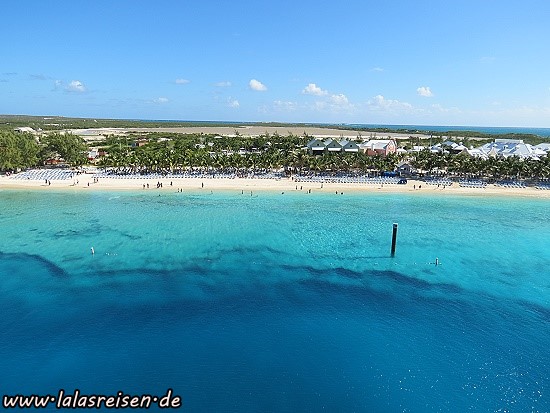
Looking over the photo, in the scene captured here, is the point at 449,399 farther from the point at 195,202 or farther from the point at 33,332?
the point at 195,202

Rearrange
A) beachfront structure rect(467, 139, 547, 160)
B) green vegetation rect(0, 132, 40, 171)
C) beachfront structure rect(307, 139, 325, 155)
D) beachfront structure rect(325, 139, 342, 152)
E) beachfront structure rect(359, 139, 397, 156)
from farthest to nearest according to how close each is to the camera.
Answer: beachfront structure rect(307, 139, 325, 155) < beachfront structure rect(359, 139, 397, 156) < beachfront structure rect(325, 139, 342, 152) < beachfront structure rect(467, 139, 547, 160) < green vegetation rect(0, 132, 40, 171)

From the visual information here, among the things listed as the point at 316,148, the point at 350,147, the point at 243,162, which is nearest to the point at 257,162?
the point at 243,162

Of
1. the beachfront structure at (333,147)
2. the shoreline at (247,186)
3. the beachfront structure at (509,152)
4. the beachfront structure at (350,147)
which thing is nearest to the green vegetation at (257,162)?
the shoreline at (247,186)

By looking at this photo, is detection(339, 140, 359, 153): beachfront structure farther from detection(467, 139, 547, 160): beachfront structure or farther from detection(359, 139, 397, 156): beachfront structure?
detection(467, 139, 547, 160): beachfront structure

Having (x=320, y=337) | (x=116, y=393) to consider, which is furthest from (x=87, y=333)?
(x=320, y=337)

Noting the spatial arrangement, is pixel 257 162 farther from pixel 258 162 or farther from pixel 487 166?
pixel 487 166

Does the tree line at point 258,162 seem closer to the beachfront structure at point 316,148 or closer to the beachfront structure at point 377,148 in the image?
the beachfront structure at point 377,148

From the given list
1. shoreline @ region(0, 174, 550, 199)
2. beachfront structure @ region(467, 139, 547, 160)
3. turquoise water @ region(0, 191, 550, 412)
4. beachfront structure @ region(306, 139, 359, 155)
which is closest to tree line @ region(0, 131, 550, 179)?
beachfront structure @ region(467, 139, 547, 160)

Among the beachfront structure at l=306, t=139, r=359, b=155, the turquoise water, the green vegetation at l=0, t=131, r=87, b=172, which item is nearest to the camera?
the turquoise water
